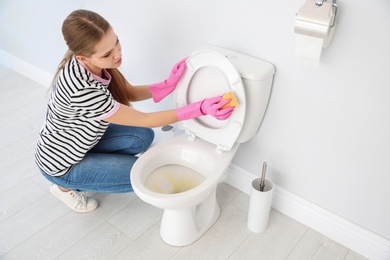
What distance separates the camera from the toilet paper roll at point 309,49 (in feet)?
3.45

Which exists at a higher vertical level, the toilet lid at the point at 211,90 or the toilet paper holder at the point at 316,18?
the toilet paper holder at the point at 316,18

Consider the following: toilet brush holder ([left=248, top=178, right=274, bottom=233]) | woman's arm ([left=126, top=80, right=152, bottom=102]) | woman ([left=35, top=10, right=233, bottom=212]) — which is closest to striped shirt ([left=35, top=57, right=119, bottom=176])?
woman ([left=35, top=10, right=233, bottom=212])

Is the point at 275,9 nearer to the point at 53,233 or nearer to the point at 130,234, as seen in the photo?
the point at 130,234

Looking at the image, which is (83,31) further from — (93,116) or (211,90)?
(211,90)

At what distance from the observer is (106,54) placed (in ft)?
4.01

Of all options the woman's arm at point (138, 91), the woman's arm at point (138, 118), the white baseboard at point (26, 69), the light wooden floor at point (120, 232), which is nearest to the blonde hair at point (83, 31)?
the woman's arm at point (138, 118)

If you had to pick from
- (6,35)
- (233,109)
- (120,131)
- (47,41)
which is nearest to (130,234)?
(120,131)

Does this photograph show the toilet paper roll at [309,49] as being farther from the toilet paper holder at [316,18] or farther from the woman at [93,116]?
the woman at [93,116]

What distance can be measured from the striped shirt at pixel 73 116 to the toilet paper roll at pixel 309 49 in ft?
2.12

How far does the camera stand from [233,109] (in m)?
1.29

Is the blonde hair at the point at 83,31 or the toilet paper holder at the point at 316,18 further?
the blonde hair at the point at 83,31

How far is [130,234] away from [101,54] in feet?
2.50

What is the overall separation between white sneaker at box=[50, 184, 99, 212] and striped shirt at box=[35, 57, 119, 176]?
0.20 m

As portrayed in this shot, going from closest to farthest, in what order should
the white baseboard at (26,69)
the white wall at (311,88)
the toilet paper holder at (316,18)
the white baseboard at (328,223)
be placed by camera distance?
the toilet paper holder at (316,18), the white wall at (311,88), the white baseboard at (328,223), the white baseboard at (26,69)
